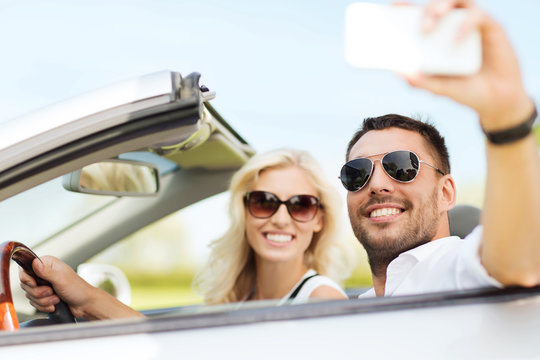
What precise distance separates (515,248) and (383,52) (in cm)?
55

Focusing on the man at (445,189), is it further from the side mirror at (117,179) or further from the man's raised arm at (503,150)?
the side mirror at (117,179)

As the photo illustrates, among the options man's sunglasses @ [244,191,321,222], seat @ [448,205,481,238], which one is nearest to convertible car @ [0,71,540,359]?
seat @ [448,205,481,238]

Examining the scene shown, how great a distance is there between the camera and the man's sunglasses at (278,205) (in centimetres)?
297

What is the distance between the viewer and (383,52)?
96cm

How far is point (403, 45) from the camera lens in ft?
3.16

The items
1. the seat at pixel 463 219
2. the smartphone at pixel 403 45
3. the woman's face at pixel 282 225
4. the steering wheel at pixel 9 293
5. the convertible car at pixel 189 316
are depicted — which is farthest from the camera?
the woman's face at pixel 282 225

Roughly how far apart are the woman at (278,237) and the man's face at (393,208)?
0.65 metres

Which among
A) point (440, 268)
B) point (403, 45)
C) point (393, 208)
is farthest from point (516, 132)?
point (393, 208)

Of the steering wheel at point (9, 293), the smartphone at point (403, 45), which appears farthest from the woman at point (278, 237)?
the smartphone at point (403, 45)

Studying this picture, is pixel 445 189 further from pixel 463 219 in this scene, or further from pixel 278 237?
pixel 278 237

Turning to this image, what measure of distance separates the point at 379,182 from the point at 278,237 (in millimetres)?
960

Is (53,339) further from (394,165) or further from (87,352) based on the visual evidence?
(394,165)

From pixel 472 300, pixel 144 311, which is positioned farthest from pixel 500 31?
pixel 144 311

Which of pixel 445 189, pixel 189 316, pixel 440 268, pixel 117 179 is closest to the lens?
pixel 189 316
